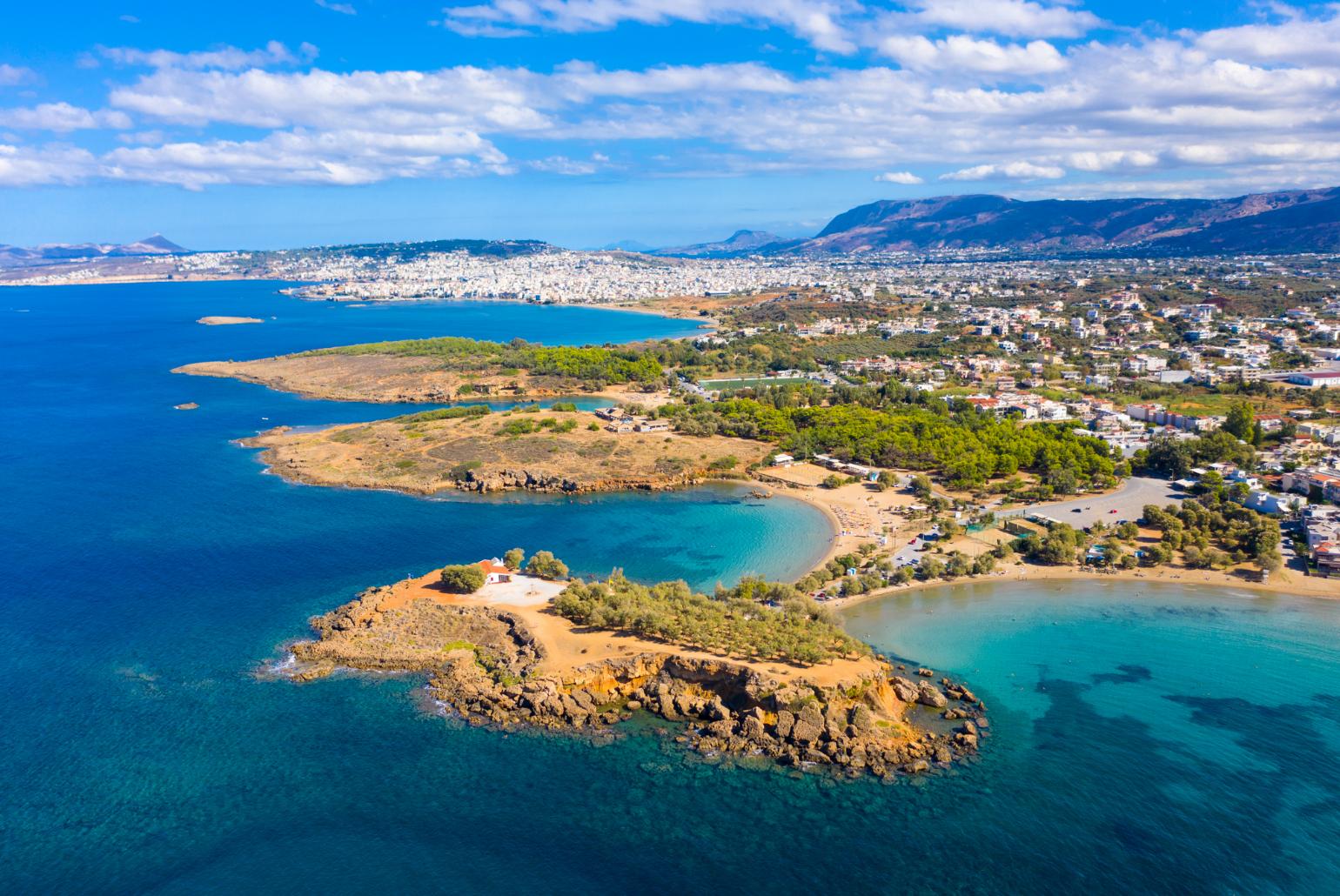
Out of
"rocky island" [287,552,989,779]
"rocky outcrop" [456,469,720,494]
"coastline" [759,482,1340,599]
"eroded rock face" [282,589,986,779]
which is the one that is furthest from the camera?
"rocky outcrop" [456,469,720,494]

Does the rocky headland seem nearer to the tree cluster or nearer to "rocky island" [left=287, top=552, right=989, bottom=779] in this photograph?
the tree cluster

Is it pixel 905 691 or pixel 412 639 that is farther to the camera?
pixel 412 639

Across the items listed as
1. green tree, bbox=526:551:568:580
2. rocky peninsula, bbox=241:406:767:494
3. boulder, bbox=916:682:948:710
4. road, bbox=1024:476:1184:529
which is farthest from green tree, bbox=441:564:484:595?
road, bbox=1024:476:1184:529

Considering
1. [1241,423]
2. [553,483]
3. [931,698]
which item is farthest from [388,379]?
[1241,423]

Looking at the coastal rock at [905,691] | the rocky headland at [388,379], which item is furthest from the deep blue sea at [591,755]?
the rocky headland at [388,379]

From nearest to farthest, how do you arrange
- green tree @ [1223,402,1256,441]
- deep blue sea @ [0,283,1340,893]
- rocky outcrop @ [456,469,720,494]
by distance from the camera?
deep blue sea @ [0,283,1340,893] → rocky outcrop @ [456,469,720,494] → green tree @ [1223,402,1256,441]

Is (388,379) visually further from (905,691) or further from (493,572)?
(905,691)
